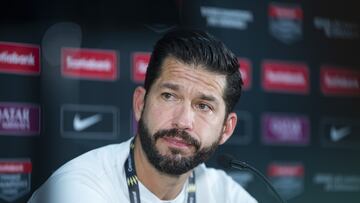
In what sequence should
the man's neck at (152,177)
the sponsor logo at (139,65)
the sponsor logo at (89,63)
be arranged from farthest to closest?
1. the sponsor logo at (139,65)
2. the sponsor logo at (89,63)
3. the man's neck at (152,177)

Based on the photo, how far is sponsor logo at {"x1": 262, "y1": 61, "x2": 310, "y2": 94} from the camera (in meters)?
2.83

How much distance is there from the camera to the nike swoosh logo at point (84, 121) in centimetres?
241

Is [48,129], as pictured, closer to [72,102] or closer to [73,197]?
[72,102]

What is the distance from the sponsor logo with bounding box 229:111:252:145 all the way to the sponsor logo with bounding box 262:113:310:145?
0.07m

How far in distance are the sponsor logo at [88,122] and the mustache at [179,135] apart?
2.07ft

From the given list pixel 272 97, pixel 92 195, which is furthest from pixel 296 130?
pixel 92 195

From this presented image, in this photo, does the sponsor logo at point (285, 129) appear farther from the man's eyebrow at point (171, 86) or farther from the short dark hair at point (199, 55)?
the man's eyebrow at point (171, 86)

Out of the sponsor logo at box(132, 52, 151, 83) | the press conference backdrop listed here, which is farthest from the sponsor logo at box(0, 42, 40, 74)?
the sponsor logo at box(132, 52, 151, 83)

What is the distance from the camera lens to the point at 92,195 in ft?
5.87

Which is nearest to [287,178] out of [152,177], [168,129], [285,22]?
→ [285,22]

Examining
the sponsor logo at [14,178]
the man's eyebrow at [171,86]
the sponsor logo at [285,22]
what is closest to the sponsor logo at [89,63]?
the sponsor logo at [14,178]

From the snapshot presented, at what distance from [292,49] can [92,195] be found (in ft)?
4.48

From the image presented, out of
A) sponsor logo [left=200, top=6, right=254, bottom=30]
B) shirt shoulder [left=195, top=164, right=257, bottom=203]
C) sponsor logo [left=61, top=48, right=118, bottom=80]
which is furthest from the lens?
sponsor logo [left=200, top=6, right=254, bottom=30]

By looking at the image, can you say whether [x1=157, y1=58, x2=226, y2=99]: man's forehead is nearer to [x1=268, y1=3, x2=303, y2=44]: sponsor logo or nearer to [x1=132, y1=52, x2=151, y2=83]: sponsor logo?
[x1=132, y1=52, x2=151, y2=83]: sponsor logo
